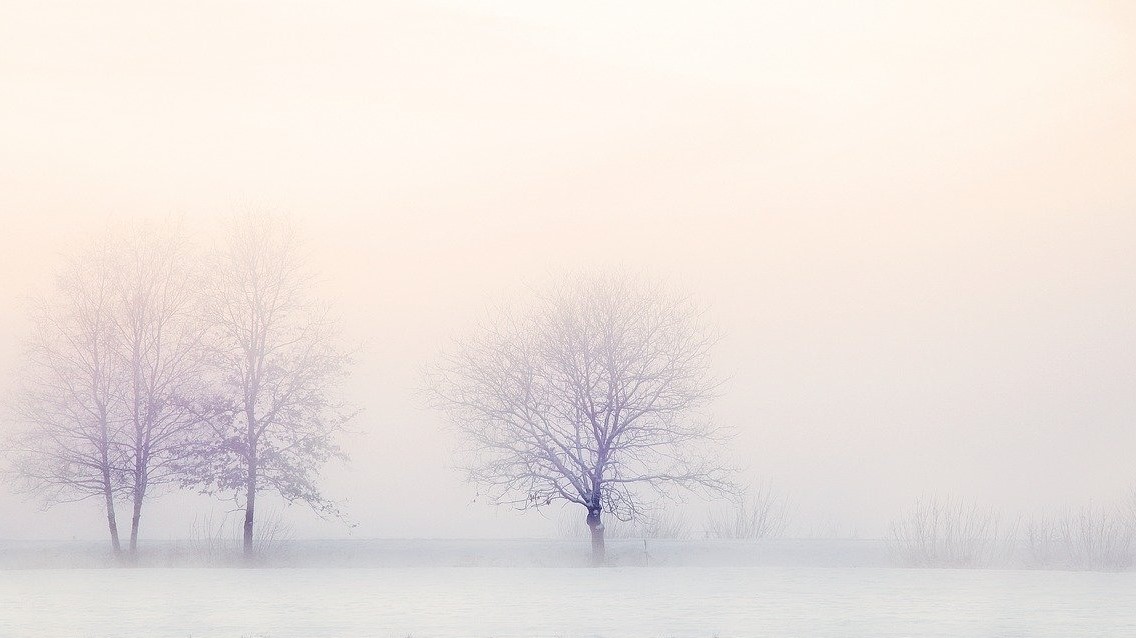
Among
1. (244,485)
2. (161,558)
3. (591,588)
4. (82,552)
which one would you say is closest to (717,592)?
(591,588)

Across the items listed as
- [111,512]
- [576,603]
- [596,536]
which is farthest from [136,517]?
[576,603]

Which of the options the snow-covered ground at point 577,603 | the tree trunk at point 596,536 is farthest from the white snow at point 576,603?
the tree trunk at point 596,536

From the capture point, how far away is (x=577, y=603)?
22891mm

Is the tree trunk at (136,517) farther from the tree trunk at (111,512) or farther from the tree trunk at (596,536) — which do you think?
the tree trunk at (596,536)

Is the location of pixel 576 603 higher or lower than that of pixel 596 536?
lower

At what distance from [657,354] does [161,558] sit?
679 inches

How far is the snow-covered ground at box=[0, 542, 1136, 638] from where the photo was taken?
18156 mm

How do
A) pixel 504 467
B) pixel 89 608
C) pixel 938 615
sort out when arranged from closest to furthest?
1. pixel 938 615
2. pixel 89 608
3. pixel 504 467

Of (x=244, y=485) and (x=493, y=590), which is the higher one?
(x=244, y=485)

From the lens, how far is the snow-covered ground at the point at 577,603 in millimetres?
18156

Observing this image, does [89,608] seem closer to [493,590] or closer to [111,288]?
[493,590]

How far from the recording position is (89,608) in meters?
22.3

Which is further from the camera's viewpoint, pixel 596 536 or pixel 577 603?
pixel 596 536

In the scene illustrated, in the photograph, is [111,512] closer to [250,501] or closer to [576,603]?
[250,501]
